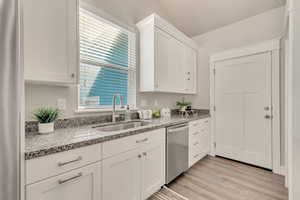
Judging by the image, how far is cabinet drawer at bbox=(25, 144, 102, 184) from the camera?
824 mm

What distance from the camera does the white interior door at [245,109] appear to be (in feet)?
7.93

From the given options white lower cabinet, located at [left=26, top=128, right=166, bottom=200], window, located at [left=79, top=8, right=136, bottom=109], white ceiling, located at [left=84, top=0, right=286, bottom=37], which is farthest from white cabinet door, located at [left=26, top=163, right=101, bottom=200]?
white ceiling, located at [left=84, top=0, right=286, bottom=37]

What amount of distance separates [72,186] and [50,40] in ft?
3.97

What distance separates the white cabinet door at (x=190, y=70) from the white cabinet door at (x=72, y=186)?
2408 millimetres

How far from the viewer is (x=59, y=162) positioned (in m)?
0.92

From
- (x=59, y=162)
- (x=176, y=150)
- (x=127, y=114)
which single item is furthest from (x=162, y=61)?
(x=59, y=162)

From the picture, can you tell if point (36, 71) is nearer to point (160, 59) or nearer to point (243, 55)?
point (160, 59)

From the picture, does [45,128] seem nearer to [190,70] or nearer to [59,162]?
[59,162]

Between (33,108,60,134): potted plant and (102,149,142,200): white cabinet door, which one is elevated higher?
(33,108,60,134): potted plant

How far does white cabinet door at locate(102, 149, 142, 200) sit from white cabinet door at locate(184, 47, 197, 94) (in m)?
2.03

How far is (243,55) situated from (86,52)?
2746mm

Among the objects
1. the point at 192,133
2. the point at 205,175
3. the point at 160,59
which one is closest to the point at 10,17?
the point at 160,59

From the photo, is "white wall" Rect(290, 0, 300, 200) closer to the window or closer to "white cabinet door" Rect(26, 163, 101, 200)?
"white cabinet door" Rect(26, 163, 101, 200)

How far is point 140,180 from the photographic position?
58.1 inches
